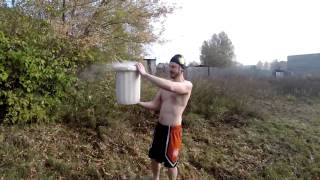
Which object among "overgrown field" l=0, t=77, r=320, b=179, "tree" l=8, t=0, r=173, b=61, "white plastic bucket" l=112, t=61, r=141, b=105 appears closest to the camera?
"white plastic bucket" l=112, t=61, r=141, b=105

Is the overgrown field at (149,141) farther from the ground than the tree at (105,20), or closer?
closer

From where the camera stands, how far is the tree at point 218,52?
155 ft

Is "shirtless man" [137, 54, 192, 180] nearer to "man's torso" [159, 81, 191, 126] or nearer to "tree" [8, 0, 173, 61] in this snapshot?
"man's torso" [159, 81, 191, 126]

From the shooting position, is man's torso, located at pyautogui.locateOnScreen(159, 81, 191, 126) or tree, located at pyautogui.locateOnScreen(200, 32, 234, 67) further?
tree, located at pyautogui.locateOnScreen(200, 32, 234, 67)

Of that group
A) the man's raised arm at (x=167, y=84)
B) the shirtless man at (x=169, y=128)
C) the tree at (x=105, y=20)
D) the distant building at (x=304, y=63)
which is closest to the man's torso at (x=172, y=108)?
the shirtless man at (x=169, y=128)

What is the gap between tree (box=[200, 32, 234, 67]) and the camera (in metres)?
47.3

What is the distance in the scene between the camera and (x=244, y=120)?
34.2 ft

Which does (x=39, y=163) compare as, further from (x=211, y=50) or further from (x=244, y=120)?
(x=211, y=50)

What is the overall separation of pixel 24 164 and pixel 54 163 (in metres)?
0.45

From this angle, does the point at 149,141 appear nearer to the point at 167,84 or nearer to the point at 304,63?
the point at 167,84

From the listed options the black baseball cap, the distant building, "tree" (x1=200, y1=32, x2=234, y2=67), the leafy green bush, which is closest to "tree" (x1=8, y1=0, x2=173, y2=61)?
the leafy green bush

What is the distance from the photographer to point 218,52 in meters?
48.3

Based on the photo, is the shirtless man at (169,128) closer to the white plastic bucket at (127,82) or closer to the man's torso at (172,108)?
the man's torso at (172,108)

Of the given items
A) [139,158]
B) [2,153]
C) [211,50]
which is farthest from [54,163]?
[211,50]
